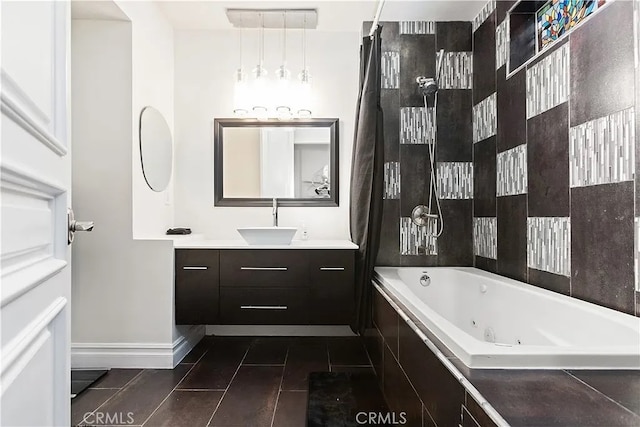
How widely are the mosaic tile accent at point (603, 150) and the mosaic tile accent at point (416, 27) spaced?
1.53 m

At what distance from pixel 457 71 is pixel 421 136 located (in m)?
0.56

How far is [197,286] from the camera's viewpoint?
248 cm

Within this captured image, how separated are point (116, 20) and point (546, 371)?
2.82 metres

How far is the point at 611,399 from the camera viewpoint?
2.80 feet

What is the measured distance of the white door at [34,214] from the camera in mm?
514

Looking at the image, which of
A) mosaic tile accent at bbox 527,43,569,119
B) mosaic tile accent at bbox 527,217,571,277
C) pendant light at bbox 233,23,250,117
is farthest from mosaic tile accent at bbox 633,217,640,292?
pendant light at bbox 233,23,250,117

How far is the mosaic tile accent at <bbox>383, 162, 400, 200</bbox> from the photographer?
2.83 metres

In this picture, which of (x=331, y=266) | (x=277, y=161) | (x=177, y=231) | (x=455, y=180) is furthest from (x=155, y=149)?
(x=455, y=180)

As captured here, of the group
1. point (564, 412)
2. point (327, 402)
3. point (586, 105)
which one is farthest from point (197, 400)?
point (586, 105)

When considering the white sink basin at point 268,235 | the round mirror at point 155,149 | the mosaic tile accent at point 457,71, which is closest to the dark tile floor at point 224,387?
the white sink basin at point 268,235

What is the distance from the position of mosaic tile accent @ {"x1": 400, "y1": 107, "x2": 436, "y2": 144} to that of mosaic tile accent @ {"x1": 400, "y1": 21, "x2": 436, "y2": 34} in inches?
23.1

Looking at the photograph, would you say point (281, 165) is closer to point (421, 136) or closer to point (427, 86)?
point (421, 136)

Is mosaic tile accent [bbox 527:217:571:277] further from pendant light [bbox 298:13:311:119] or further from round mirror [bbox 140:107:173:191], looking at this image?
round mirror [bbox 140:107:173:191]

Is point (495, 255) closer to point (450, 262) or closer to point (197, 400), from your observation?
point (450, 262)
